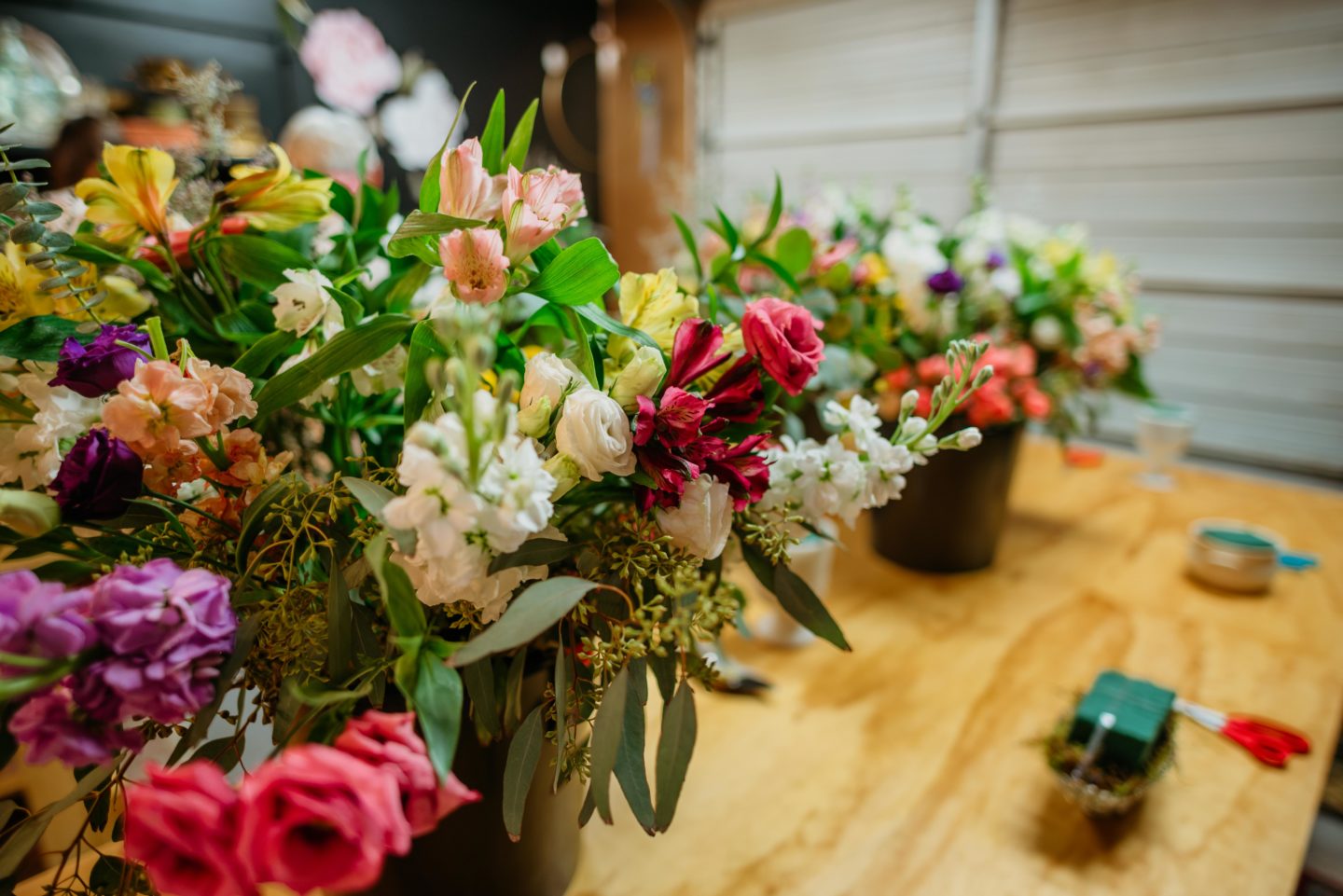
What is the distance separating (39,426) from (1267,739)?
1104 millimetres

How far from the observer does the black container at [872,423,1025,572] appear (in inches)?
42.9

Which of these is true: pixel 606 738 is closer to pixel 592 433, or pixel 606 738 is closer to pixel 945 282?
pixel 592 433

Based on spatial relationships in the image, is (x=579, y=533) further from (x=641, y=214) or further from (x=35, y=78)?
(x=641, y=214)

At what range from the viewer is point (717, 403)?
0.45 meters

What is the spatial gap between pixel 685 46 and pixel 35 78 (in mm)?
2860

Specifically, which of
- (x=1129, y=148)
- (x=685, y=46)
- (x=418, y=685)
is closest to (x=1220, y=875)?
(x=418, y=685)

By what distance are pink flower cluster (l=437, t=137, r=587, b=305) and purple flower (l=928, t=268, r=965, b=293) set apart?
2.38 ft

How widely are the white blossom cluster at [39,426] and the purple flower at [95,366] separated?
40 millimetres

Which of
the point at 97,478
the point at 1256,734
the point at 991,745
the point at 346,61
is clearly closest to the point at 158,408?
the point at 97,478

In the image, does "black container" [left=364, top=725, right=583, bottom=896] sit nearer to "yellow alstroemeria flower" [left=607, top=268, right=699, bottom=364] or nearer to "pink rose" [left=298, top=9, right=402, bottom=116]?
"yellow alstroemeria flower" [left=607, top=268, right=699, bottom=364]

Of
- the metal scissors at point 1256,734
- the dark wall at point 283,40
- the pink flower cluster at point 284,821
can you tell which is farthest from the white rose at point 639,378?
the dark wall at point 283,40

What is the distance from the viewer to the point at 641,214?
471 cm

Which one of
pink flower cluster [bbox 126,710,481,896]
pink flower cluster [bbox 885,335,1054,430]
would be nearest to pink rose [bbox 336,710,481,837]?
pink flower cluster [bbox 126,710,481,896]

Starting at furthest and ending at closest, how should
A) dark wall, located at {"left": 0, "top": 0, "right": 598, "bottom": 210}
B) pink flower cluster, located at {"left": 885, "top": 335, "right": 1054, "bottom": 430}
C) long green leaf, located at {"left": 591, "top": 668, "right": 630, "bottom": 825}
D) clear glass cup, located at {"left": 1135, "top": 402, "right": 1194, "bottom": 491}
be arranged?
dark wall, located at {"left": 0, "top": 0, "right": 598, "bottom": 210} → clear glass cup, located at {"left": 1135, "top": 402, "right": 1194, "bottom": 491} → pink flower cluster, located at {"left": 885, "top": 335, "right": 1054, "bottom": 430} → long green leaf, located at {"left": 591, "top": 668, "right": 630, "bottom": 825}
